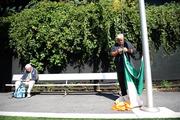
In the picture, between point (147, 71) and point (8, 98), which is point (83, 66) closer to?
point (8, 98)

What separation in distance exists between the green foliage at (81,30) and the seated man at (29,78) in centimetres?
96

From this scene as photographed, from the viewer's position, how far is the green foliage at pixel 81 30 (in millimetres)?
14297

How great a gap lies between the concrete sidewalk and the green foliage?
1.65 m

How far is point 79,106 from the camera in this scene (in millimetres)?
11469

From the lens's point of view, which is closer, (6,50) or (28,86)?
(28,86)

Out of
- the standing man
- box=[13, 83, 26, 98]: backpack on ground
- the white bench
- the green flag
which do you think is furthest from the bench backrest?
the green flag

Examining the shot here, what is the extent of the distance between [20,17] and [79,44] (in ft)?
8.28

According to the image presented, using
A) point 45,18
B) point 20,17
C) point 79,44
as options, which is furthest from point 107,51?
point 20,17

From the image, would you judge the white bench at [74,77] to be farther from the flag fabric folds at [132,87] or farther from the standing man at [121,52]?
the flag fabric folds at [132,87]

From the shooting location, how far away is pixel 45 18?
14797 mm

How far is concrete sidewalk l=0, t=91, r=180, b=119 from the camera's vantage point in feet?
32.3

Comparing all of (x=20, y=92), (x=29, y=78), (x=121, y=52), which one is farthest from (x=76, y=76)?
(x=121, y=52)

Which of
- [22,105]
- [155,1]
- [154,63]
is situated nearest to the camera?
[22,105]

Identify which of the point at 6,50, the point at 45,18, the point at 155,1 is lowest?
the point at 6,50
